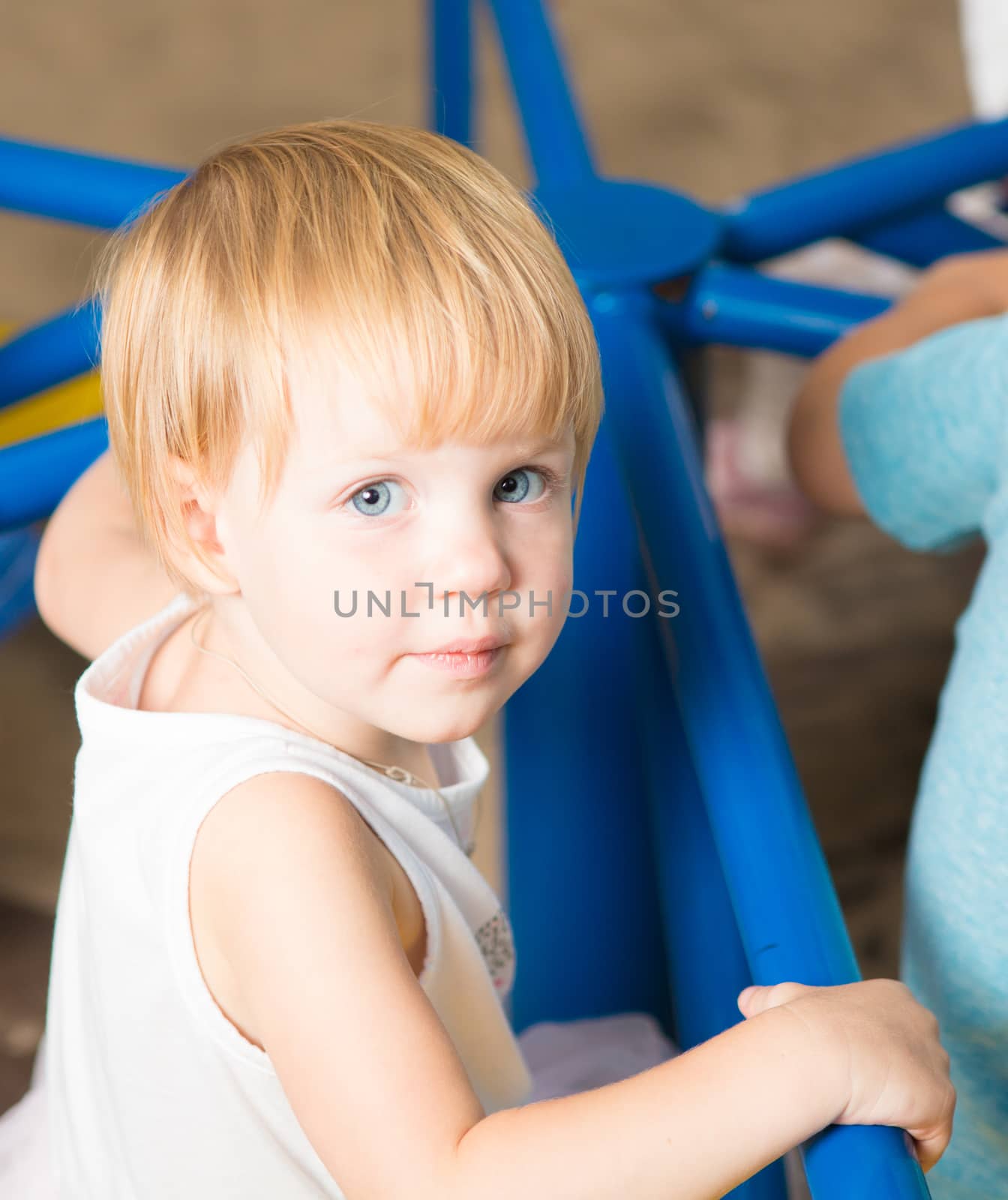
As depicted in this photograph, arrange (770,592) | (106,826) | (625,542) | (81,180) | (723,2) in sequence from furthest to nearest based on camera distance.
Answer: (723,2) → (770,592) → (81,180) → (625,542) → (106,826)

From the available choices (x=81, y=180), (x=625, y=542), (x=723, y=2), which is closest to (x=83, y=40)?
(x=723, y=2)

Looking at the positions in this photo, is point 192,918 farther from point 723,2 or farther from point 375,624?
point 723,2

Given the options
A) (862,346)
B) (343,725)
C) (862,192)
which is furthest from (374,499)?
(862,192)

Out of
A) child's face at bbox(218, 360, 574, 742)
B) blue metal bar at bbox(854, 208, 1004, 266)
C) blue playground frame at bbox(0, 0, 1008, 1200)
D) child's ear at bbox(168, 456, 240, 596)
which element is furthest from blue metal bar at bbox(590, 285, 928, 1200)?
blue metal bar at bbox(854, 208, 1004, 266)

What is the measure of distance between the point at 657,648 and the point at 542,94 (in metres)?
0.50

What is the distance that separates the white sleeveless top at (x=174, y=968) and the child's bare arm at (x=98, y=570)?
46 mm

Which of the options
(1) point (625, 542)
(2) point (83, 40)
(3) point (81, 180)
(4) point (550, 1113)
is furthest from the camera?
(2) point (83, 40)

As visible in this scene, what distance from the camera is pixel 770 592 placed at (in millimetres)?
1418

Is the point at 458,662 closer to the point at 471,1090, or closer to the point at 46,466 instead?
the point at 471,1090

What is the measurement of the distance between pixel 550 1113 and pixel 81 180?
2.19 feet

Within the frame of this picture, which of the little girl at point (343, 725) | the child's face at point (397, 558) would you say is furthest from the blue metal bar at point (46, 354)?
the child's face at point (397, 558)

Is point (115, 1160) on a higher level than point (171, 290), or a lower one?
lower

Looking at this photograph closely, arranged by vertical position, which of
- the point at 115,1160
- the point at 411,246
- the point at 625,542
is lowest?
the point at 115,1160

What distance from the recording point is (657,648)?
27.3 inches
